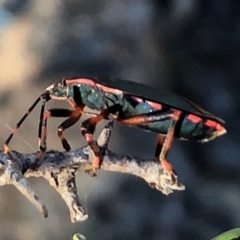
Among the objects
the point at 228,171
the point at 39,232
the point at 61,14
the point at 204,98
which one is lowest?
the point at 39,232

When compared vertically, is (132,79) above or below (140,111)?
below

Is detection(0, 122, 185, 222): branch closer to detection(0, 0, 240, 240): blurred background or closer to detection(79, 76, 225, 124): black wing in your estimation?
detection(79, 76, 225, 124): black wing

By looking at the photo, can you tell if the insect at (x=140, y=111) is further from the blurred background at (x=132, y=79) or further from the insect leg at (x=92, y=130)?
the blurred background at (x=132, y=79)

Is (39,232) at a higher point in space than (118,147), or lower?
lower

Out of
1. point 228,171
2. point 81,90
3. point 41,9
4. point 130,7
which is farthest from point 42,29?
point 81,90

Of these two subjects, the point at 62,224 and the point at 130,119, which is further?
the point at 62,224

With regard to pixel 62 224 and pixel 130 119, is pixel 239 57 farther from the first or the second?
pixel 130 119

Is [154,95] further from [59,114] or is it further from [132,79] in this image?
[132,79]

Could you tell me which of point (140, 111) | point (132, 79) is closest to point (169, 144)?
point (140, 111)
